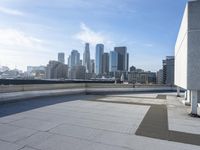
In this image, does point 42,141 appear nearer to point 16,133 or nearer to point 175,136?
point 16,133

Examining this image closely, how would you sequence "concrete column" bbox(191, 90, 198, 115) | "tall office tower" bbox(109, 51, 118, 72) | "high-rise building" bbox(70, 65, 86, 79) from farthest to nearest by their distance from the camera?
"tall office tower" bbox(109, 51, 118, 72)
"high-rise building" bbox(70, 65, 86, 79)
"concrete column" bbox(191, 90, 198, 115)

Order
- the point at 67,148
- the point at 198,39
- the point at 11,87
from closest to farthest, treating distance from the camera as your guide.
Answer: the point at 67,148
the point at 198,39
the point at 11,87

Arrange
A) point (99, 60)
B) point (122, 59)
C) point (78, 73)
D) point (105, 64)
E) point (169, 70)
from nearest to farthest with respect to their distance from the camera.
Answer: point (169, 70) → point (78, 73) → point (122, 59) → point (105, 64) → point (99, 60)

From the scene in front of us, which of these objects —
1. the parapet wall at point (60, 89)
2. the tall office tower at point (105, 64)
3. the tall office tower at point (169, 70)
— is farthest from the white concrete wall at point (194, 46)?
the tall office tower at point (105, 64)

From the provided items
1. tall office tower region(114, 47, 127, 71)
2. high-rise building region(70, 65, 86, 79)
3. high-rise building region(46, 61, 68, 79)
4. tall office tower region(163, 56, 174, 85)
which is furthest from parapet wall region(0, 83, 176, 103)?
tall office tower region(114, 47, 127, 71)

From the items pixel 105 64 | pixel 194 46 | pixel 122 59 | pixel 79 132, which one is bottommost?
pixel 79 132

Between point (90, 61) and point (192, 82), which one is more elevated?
point (90, 61)

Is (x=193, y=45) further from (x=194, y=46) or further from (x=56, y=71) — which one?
(x=56, y=71)

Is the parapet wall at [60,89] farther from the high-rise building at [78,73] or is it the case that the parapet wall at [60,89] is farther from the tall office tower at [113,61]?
the tall office tower at [113,61]

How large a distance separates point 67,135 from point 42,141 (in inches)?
26.1

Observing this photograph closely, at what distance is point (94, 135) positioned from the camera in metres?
4.63

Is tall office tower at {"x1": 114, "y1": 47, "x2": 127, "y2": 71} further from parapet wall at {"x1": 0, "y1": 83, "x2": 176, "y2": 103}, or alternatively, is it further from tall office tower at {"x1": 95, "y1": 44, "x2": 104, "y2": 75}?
parapet wall at {"x1": 0, "y1": 83, "x2": 176, "y2": 103}

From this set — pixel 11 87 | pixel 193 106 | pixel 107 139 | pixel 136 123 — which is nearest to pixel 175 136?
pixel 136 123

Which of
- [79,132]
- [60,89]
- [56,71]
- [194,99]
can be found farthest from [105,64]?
[79,132]
